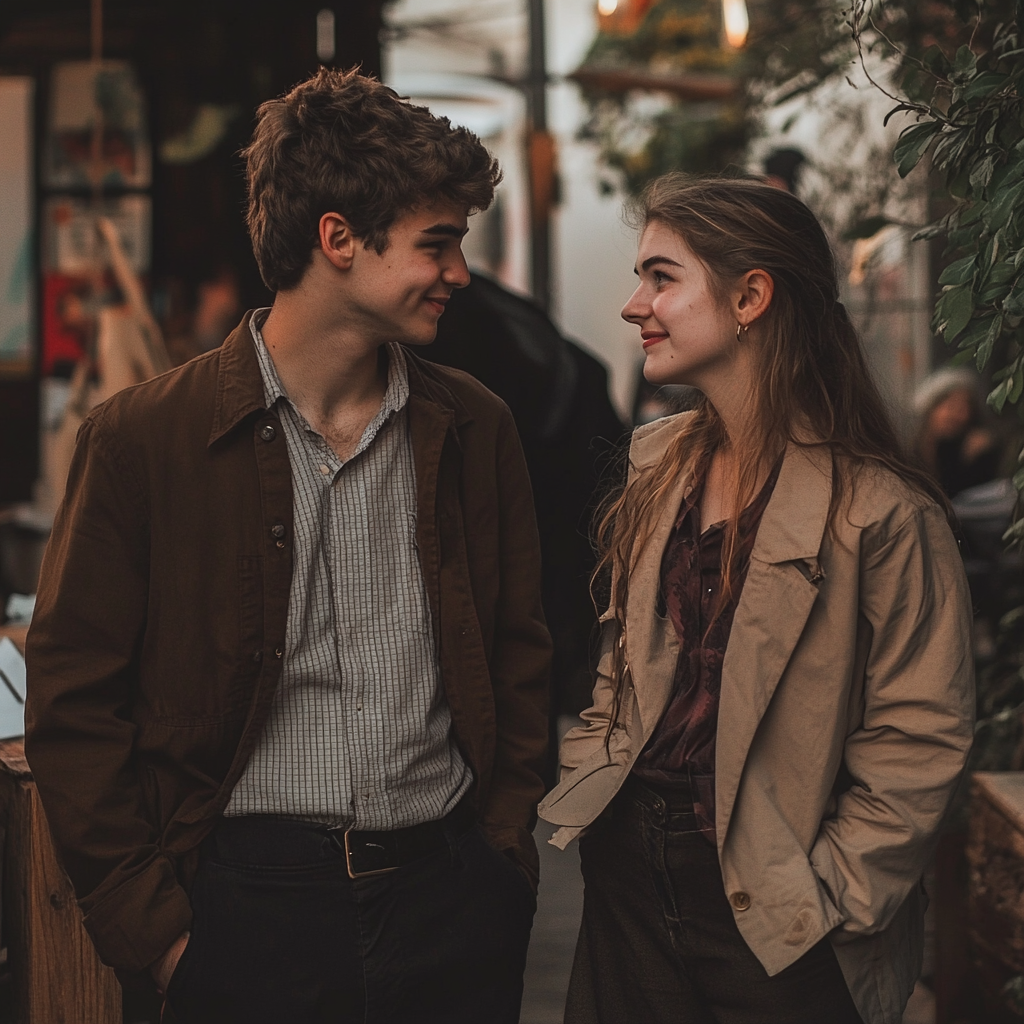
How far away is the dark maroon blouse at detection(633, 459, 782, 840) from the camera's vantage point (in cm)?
229

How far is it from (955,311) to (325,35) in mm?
4701

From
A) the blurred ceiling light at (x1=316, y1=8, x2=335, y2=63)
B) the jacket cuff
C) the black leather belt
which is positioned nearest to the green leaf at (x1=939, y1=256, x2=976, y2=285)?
the black leather belt

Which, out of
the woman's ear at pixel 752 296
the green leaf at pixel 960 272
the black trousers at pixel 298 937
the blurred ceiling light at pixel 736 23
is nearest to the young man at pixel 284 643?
the black trousers at pixel 298 937

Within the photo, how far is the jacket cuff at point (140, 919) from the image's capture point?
2.25m

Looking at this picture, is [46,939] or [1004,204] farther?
[46,939]

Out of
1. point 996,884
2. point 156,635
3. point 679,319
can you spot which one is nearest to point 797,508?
point 679,319

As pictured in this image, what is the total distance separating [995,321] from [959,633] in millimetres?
542

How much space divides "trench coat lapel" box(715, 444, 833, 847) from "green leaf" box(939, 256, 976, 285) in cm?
41

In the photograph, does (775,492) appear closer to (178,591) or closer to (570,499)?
(178,591)

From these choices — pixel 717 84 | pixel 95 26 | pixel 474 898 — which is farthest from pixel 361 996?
pixel 717 84

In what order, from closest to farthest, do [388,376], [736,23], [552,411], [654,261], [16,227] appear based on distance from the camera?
1. [654,261]
2. [388,376]
3. [552,411]
4. [16,227]
5. [736,23]

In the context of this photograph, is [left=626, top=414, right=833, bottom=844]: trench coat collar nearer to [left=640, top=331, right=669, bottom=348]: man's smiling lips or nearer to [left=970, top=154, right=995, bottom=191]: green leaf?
[left=640, top=331, right=669, bottom=348]: man's smiling lips

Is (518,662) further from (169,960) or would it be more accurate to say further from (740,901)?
(169,960)

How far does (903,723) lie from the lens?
2.20 metres
